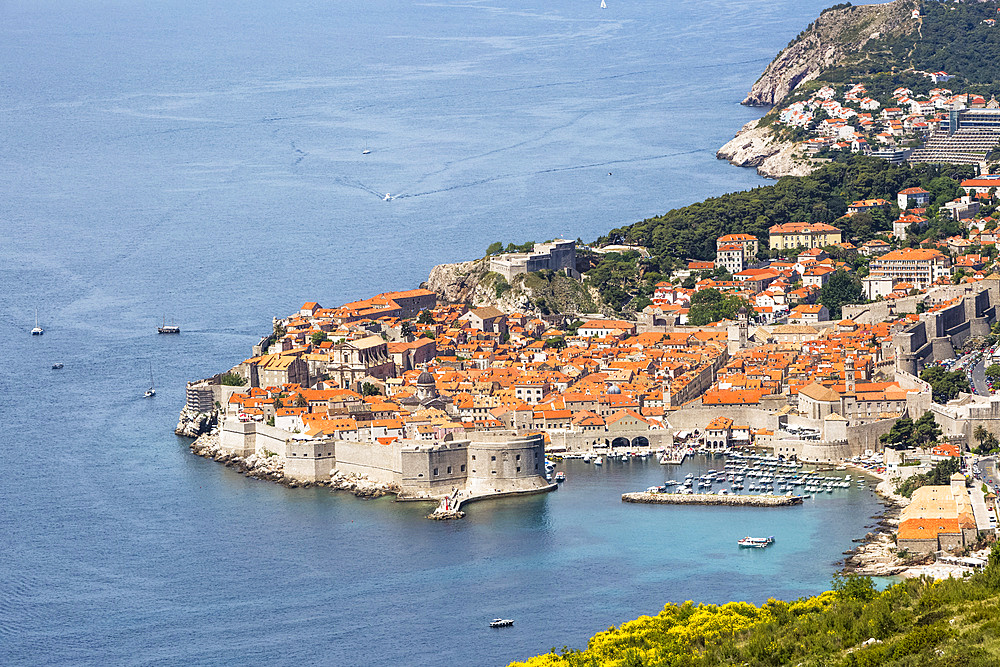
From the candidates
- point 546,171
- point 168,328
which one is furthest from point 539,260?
point 546,171

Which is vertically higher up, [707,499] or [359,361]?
[359,361]

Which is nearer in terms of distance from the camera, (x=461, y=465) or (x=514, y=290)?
(x=461, y=465)

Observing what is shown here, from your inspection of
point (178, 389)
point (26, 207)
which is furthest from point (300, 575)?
point (26, 207)

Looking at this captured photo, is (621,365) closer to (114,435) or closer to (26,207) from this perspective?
(114,435)

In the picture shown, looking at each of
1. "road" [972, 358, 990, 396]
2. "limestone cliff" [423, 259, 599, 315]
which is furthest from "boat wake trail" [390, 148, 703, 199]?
"road" [972, 358, 990, 396]

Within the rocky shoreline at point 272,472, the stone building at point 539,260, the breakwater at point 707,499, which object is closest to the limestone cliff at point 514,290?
the stone building at point 539,260

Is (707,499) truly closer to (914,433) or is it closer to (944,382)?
(914,433)
